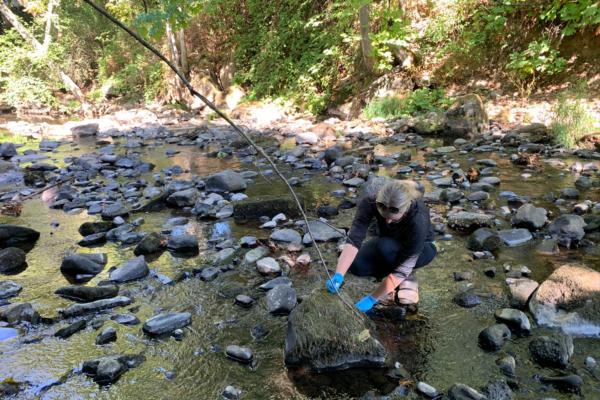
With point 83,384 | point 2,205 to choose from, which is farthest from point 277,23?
point 83,384

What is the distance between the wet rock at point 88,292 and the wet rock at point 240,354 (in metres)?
1.30

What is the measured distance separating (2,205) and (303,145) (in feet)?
18.5

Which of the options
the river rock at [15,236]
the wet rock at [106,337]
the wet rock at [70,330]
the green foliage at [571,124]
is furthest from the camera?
the green foliage at [571,124]

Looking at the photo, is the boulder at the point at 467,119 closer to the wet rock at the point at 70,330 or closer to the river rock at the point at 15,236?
the river rock at the point at 15,236

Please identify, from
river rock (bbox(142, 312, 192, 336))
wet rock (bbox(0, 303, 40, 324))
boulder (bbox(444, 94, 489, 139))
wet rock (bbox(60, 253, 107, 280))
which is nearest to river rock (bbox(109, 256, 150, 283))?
wet rock (bbox(60, 253, 107, 280))

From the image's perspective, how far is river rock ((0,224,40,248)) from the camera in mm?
5051

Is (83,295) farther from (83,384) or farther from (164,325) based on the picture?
(83,384)

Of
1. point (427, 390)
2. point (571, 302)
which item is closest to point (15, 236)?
point (427, 390)

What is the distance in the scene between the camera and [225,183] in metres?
6.83

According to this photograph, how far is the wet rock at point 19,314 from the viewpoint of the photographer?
3.40 metres

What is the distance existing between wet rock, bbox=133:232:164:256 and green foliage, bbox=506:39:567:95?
357 inches

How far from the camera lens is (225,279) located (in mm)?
4031

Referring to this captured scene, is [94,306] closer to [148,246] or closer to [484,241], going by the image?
[148,246]

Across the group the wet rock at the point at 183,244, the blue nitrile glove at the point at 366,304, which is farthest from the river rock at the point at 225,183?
the blue nitrile glove at the point at 366,304
